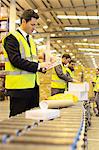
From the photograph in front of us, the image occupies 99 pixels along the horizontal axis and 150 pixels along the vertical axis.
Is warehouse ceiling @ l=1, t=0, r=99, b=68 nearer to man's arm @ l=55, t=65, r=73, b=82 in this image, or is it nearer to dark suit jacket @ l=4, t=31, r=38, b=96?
man's arm @ l=55, t=65, r=73, b=82

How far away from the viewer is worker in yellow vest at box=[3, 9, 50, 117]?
281 centimetres

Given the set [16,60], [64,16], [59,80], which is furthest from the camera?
[64,16]

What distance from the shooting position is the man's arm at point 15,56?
2.76 m

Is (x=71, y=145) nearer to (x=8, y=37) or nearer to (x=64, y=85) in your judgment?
(x=8, y=37)

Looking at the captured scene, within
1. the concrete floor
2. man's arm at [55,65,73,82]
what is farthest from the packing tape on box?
man's arm at [55,65,73,82]

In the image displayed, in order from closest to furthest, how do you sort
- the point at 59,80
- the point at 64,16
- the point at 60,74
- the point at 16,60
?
1. the point at 16,60
2. the point at 60,74
3. the point at 59,80
4. the point at 64,16

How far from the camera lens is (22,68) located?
2.80 meters

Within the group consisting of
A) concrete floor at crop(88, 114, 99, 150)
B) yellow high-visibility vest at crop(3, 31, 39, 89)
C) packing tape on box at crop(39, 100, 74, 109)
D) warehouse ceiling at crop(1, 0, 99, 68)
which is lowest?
concrete floor at crop(88, 114, 99, 150)

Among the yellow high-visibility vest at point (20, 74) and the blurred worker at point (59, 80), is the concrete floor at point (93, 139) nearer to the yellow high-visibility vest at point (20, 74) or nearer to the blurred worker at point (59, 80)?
the blurred worker at point (59, 80)

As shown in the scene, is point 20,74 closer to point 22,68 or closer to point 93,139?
point 22,68

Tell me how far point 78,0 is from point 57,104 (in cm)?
934

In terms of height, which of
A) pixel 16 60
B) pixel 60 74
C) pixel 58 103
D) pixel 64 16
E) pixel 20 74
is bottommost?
pixel 58 103

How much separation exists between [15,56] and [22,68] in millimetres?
124

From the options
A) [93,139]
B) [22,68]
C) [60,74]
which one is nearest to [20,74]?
[22,68]
